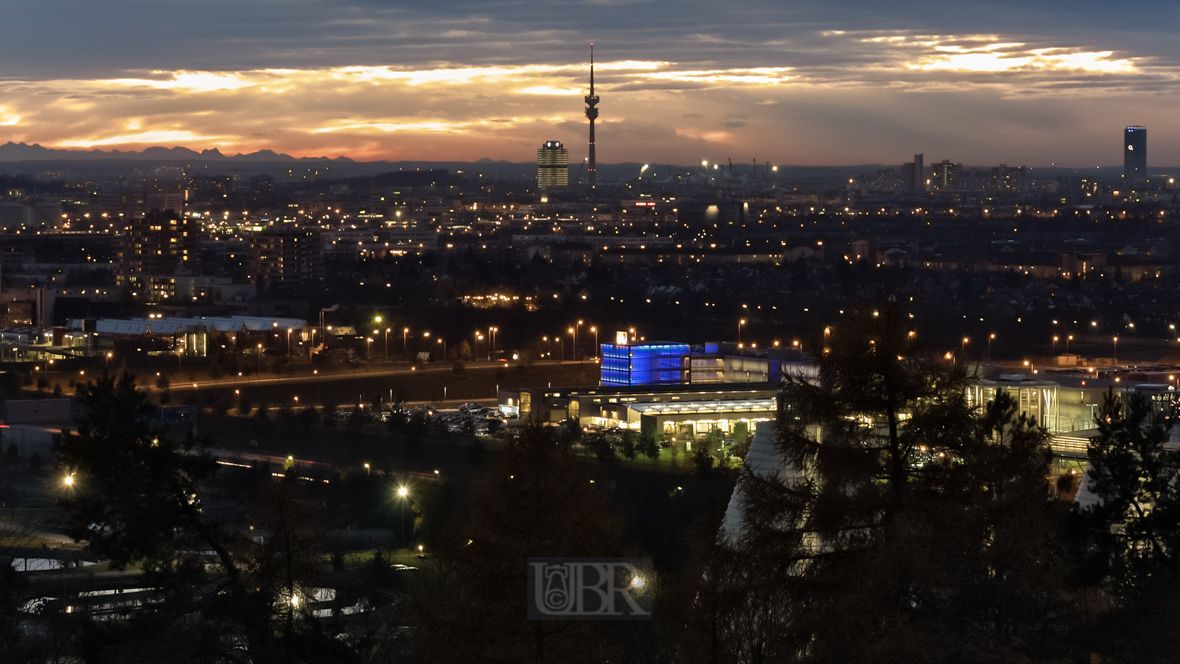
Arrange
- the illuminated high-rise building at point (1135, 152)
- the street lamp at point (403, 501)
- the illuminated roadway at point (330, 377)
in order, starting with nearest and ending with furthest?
the street lamp at point (403, 501), the illuminated roadway at point (330, 377), the illuminated high-rise building at point (1135, 152)

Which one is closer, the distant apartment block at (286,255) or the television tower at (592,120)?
the distant apartment block at (286,255)

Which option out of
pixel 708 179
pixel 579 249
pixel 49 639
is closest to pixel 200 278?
pixel 579 249

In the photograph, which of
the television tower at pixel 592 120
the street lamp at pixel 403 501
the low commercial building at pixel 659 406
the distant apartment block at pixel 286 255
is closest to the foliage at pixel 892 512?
the street lamp at pixel 403 501

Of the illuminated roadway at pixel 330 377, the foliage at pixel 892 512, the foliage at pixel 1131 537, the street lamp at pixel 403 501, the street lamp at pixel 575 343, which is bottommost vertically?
the street lamp at pixel 403 501

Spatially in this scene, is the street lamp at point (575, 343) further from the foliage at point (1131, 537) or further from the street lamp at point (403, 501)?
the foliage at point (1131, 537)

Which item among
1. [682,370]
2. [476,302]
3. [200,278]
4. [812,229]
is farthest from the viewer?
[812,229]

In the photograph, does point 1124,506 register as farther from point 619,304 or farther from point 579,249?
point 579,249

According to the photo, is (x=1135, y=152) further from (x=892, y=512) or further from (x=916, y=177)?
(x=892, y=512)
